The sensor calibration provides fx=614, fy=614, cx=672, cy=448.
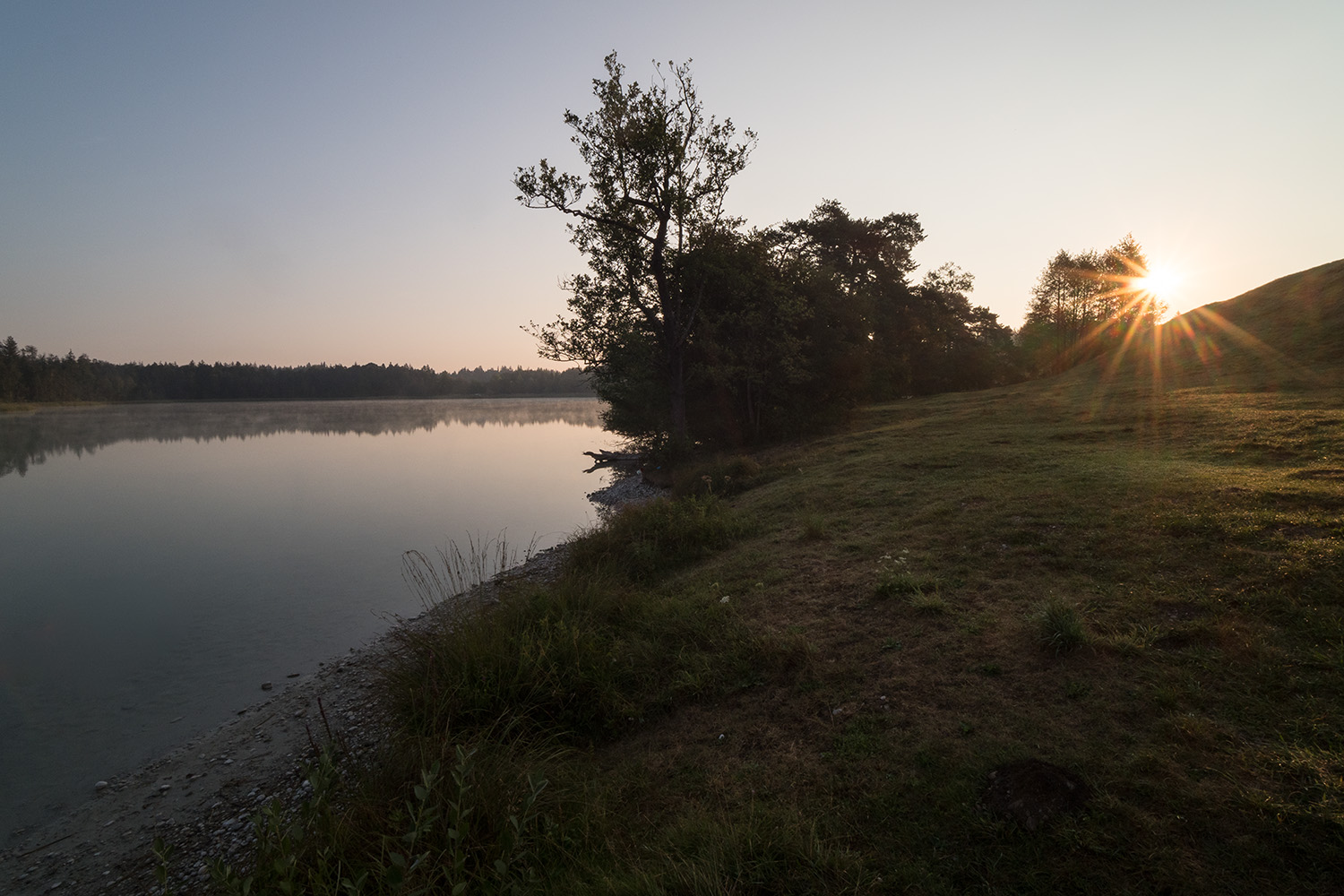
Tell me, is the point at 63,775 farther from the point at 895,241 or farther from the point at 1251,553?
the point at 895,241

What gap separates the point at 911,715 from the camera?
4.48m

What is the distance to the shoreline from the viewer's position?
500 cm

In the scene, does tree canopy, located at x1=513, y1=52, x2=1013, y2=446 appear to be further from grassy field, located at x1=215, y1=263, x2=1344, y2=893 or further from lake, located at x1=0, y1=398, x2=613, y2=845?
grassy field, located at x1=215, y1=263, x2=1344, y2=893

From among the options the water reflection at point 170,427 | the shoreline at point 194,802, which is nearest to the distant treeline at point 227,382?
the water reflection at point 170,427

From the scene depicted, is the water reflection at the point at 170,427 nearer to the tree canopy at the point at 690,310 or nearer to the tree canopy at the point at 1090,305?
the tree canopy at the point at 690,310

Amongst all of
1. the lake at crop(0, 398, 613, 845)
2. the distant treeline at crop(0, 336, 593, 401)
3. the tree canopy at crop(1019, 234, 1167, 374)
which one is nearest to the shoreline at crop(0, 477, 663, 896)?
the lake at crop(0, 398, 613, 845)

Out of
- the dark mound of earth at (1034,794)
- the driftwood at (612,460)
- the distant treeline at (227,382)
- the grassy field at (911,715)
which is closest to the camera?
the grassy field at (911,715)

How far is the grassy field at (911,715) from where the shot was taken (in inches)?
125

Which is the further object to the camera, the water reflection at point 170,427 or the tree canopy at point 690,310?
the water reflection at point 170,427

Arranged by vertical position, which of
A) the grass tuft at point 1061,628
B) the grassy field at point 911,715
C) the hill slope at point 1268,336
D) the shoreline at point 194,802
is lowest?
the shoreline at point 194,802

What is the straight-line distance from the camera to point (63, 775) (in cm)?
646

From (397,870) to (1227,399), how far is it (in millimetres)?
20289

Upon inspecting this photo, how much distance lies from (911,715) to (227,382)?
161m

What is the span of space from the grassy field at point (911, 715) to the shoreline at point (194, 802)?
1.06m
